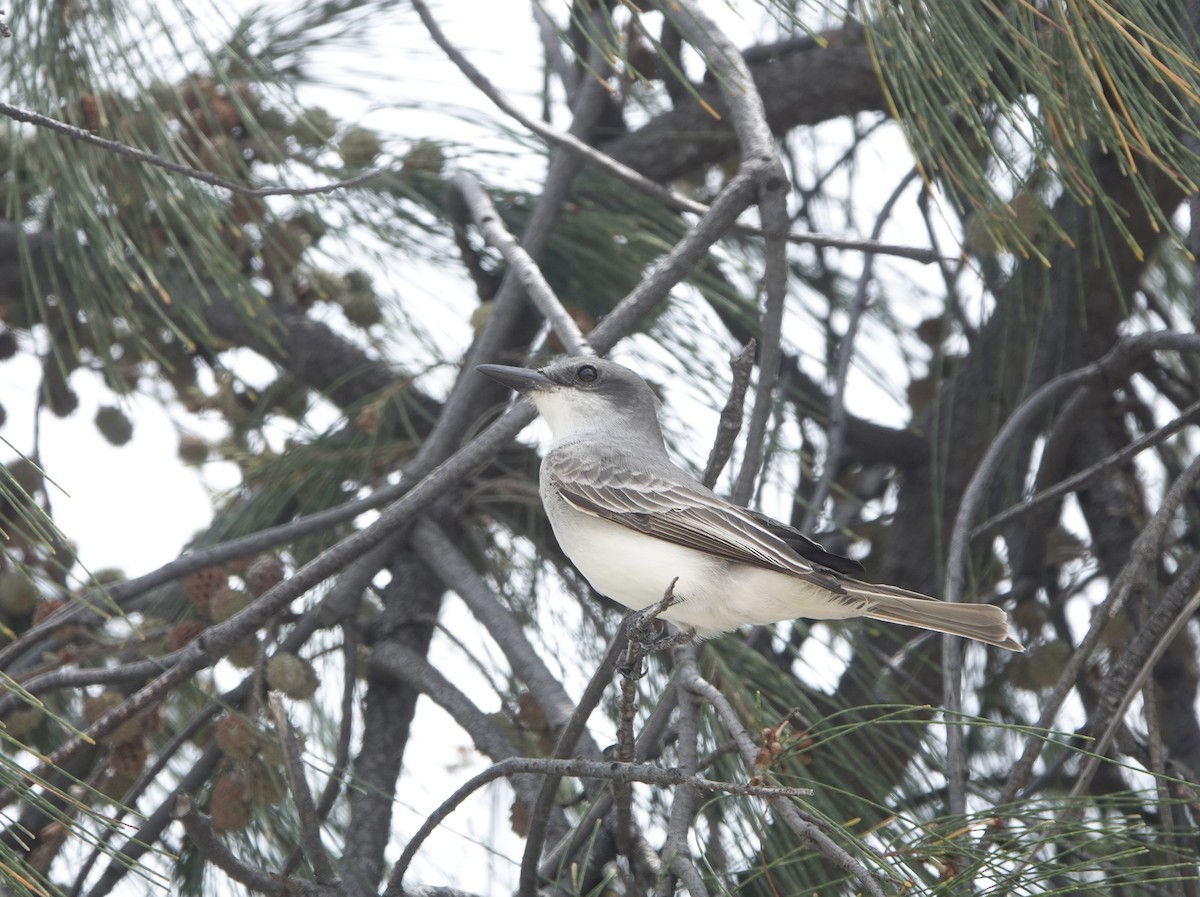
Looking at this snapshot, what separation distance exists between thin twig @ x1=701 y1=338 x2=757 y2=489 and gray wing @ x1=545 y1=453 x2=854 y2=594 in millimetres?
Result: 202

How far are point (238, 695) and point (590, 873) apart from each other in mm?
974

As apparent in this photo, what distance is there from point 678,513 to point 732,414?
0.53 m

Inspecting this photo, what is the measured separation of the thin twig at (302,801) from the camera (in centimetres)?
229

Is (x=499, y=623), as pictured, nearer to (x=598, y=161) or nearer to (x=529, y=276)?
(x=529, y=276)

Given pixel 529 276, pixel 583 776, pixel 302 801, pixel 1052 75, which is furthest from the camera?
pixel 529 276

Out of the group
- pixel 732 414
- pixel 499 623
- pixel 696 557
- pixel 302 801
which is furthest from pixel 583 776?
pixel 499 623

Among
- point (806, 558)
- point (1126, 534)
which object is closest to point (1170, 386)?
point (1126, 534)

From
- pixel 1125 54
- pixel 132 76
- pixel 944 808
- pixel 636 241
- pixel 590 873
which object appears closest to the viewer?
pixel 1125 54

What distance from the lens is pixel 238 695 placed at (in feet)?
10.3

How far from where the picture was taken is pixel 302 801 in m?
2.29

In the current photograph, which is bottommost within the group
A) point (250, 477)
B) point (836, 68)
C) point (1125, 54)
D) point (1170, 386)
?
point (250, 477)

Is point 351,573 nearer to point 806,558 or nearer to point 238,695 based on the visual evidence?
point 238,695

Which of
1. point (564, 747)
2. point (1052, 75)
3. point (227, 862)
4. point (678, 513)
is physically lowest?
point (227, 862)

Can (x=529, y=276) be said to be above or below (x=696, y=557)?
above
